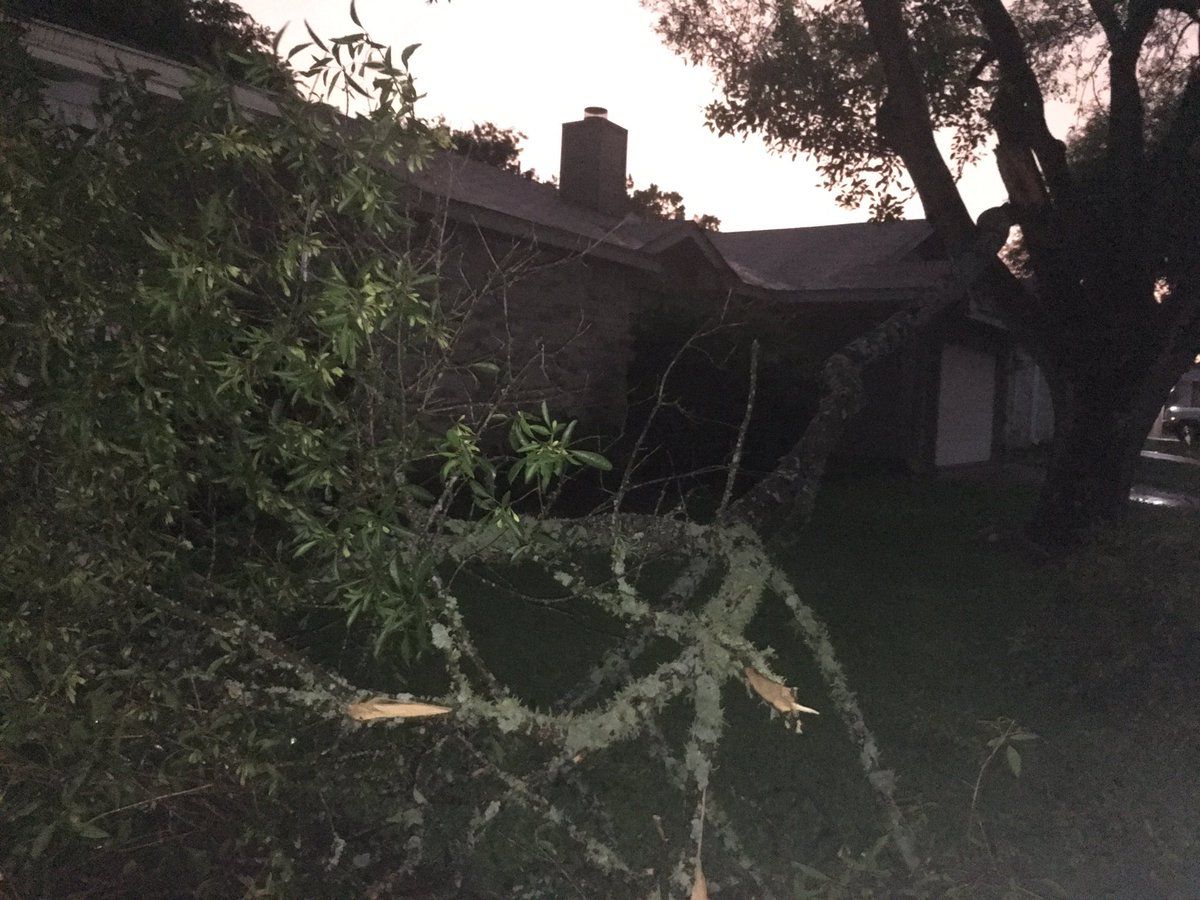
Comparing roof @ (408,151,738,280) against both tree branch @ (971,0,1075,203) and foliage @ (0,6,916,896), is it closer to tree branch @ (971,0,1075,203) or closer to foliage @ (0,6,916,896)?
tree branch @ (971,0,1075,203)

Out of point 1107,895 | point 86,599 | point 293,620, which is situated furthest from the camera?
point 293,620

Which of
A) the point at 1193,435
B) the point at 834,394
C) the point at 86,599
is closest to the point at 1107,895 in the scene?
the point at 834,394

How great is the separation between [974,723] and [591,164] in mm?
12176

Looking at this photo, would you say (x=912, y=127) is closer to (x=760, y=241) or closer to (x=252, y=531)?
(x=252, y=531)

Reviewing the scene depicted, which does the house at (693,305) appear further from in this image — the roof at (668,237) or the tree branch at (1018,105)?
the tree branch at (1018,105)

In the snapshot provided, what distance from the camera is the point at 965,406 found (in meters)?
20.5

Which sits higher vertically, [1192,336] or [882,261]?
[882,261]

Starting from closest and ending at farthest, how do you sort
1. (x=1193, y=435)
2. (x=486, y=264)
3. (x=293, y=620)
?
(x=293, y=620), (x=486, y=264), (x=1193, y=435)

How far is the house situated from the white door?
6 cm

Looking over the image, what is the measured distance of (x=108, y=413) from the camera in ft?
9.59

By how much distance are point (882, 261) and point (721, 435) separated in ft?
24.7

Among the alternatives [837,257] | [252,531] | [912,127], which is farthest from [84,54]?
[837,257]

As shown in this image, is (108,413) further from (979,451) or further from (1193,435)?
(1193,435)

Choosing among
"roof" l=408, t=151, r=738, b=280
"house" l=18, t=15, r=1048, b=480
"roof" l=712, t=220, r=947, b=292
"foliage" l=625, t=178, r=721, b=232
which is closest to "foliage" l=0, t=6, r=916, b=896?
"house" l=18, t=15, r=1048, b=480
